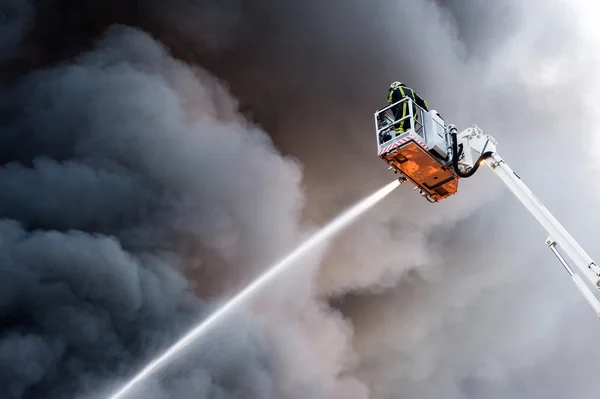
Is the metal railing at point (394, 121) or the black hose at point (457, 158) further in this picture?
the metal railing at point (394, 121)

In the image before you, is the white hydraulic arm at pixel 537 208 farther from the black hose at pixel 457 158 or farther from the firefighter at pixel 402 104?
the firefighter at pixel 402 104

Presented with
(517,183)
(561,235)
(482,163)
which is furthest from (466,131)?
(561,235)

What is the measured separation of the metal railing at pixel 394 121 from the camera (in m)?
12.7

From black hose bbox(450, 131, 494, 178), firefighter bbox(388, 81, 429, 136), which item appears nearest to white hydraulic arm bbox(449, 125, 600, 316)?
black hose bbox(450, 131, 494, 178)

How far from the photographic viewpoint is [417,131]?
1312cm

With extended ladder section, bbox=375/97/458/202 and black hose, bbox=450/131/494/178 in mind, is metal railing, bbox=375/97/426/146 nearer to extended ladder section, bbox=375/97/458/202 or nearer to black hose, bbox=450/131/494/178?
extended ladder section, bbox=375/97/458/202

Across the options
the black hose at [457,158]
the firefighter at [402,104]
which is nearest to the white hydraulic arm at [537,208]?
the black hose at [457,158]

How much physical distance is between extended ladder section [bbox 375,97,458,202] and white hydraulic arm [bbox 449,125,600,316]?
0.43m

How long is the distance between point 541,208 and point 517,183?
2.45ft

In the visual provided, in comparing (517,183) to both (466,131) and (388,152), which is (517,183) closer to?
(466,131)

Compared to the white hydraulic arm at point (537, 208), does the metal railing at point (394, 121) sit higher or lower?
higher

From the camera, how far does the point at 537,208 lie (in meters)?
11.7

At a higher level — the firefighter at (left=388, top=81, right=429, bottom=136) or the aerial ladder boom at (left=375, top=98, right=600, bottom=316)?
the firefighter at (left=388, top=81, right=429, bottom=136)

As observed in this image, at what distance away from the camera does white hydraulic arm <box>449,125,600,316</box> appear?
10883 mm
